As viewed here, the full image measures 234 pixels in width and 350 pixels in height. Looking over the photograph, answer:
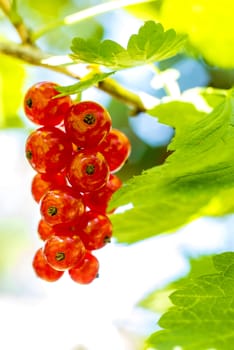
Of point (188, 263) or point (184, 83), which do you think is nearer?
point (188, 263)

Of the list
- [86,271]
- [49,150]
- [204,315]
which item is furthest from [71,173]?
[204,315]

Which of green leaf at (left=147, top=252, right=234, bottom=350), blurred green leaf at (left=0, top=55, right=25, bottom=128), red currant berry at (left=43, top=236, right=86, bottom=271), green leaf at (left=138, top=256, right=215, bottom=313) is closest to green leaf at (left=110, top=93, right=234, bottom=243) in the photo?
green leaf at (left=147, top=252, right=234, bottom=350)

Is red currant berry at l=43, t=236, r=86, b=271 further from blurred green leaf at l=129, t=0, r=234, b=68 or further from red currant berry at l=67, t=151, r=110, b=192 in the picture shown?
blurred green leaf at l=129, t=0, r=234, b=68

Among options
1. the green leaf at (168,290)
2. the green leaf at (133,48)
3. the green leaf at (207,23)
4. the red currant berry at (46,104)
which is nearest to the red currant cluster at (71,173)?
the red currant berry at (46,104)

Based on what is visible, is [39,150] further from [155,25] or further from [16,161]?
[16,161]

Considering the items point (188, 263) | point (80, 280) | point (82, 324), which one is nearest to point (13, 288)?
point (82, 324)

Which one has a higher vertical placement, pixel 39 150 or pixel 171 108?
pixel 171 108

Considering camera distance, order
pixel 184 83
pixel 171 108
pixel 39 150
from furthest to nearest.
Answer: pixel 184 83 → pixel 171 108 → pixel 39 150

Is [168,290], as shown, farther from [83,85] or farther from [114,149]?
[83,85]
